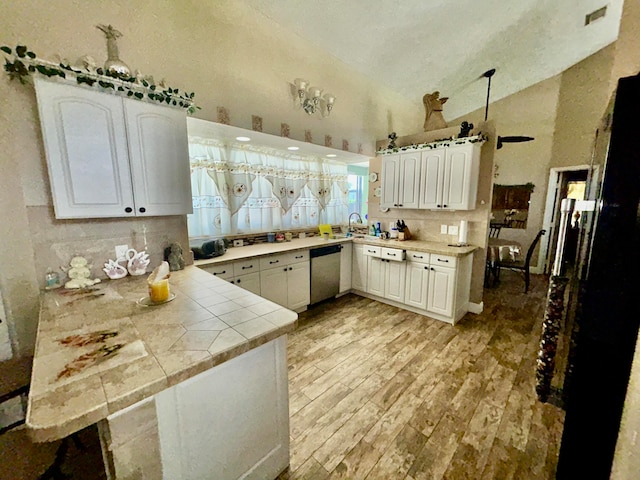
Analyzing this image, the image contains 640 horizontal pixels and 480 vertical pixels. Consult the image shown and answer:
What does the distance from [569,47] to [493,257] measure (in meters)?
3.44

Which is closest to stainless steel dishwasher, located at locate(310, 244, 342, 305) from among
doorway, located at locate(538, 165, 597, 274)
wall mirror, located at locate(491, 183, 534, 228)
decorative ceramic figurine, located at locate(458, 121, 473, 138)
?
decorative ceramic figurine, located at locate(458, 121, 473, 138)

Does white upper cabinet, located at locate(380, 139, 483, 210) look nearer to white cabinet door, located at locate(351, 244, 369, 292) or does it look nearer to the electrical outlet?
white cabinet door, located at locate(351, 244, 369, 292)

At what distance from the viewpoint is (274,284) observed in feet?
9.56

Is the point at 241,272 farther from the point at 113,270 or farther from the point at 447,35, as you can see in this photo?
the point at 447,35

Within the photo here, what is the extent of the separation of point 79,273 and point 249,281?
1349mm

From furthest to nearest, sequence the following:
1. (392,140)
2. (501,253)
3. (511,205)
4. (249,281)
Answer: (511,205), (501,253), (392,140), (249,281)

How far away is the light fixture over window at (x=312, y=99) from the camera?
2766mm

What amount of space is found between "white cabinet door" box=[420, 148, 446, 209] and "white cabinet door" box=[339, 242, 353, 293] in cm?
118

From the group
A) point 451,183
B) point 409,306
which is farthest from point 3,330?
point 451,183

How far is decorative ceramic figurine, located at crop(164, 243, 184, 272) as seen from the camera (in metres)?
2.04

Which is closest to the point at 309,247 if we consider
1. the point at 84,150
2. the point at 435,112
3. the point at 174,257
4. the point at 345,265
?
the point at 345,265

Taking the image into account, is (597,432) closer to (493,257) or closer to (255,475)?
(255,475)

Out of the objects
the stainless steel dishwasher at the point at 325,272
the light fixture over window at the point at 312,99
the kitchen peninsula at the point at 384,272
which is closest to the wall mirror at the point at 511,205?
the kitchen peninsula at the point at 384,272

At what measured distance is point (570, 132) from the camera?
458cm
